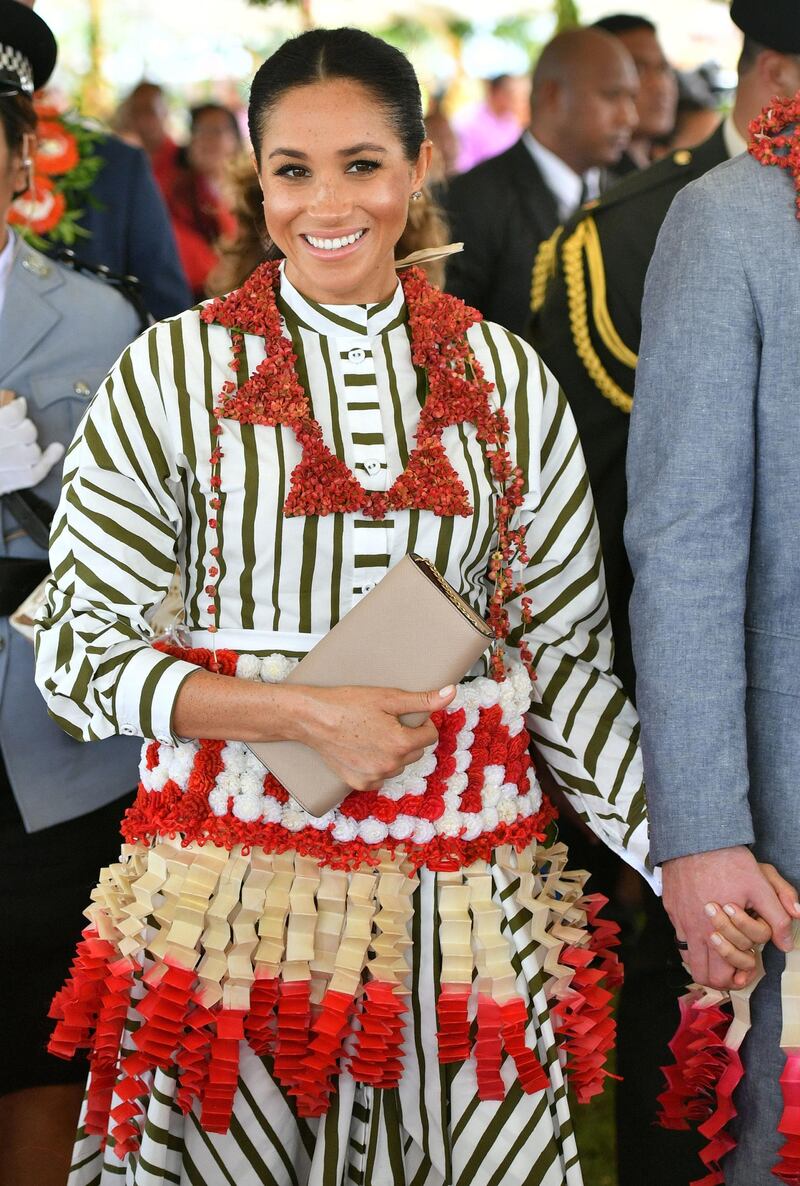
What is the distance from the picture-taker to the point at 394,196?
1877mm

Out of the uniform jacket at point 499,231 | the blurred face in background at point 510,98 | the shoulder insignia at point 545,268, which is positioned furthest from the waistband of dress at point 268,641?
the blurred face in background at point 510,98

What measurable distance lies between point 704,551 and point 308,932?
654 millimetres

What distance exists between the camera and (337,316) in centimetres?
192

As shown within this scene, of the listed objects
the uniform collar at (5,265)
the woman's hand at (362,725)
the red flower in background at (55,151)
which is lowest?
the woman's hand at (362,725)

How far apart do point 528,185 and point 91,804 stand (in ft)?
8.21

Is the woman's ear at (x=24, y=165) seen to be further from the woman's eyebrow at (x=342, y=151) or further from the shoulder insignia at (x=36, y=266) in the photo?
the woman's eyebrow at (x=342, y=151)

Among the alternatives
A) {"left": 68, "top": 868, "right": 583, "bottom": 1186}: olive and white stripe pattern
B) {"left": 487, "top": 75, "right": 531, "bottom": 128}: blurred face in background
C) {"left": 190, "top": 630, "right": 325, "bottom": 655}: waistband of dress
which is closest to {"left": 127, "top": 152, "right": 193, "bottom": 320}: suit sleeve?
{"left": 190, "top": 630, "right": 325, "bottom": 655}: waistband of dress

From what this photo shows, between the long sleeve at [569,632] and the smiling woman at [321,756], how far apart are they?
32 millimetres

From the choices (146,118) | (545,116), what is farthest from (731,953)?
(146,118)

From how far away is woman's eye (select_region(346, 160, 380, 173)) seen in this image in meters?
1.86

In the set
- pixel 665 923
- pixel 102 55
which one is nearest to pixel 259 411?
pixel 665 923

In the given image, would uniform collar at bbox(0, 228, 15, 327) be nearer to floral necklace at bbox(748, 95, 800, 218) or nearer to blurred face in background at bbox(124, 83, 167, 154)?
floral necklace at bbox(748, 95, 800, 218)

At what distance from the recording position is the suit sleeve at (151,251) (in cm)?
345

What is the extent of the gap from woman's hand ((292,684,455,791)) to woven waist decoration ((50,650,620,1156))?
115mm
